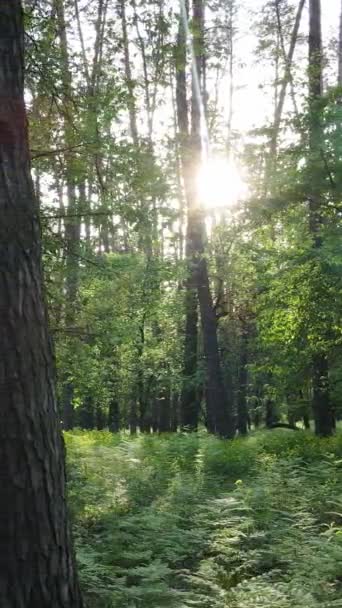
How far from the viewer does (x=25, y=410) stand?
2822 millimetres

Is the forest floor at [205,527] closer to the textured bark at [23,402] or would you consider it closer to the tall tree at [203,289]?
the textured bark at [23,402]

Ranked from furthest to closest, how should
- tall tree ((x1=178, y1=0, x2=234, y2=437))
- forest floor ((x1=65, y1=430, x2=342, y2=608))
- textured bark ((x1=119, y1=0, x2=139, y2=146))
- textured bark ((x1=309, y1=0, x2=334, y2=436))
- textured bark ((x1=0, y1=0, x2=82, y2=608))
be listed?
tall tree ((x1=178, y1=0, x2=234, y2=437)), textured bark ((x1=309, y1=0, x2=334, y2=436)), textured bark ((x1=119, y1=0, x2=139, y2=146)), forest floor ((x1=65, y1=430, x2=342, y2=608)), textured bark ((x1=0, y1=0, x2=82, y2=608))

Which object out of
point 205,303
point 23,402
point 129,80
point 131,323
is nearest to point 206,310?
point 205,303

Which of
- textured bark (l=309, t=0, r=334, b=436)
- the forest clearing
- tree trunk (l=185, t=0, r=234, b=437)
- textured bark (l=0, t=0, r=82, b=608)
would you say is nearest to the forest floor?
the forest clearing

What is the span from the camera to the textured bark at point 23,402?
8.91ft

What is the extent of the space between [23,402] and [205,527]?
14.0 feet

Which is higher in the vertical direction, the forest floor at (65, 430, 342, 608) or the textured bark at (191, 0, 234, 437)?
the textured bark at (191, 0, 234, 437)

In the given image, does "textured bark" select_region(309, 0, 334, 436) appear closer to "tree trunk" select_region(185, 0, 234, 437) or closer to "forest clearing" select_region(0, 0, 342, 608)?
"forest clearing" select_region(0, 0, 342, 608)

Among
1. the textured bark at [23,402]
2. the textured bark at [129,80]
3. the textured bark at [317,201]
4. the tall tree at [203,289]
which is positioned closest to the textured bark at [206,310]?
the tall tree at [203,289]

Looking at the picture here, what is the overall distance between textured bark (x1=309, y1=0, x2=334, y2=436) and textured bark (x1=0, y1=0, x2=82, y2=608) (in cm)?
763

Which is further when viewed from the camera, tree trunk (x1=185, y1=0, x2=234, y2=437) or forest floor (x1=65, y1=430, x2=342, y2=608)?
tree trunk (x1=185, y1=0, x2=234, y2=437)

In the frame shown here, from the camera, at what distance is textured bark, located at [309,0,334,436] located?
10312 millimetres

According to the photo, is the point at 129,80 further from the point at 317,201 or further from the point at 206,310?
the point at 206,310

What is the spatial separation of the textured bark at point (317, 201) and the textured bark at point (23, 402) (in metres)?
7.63
